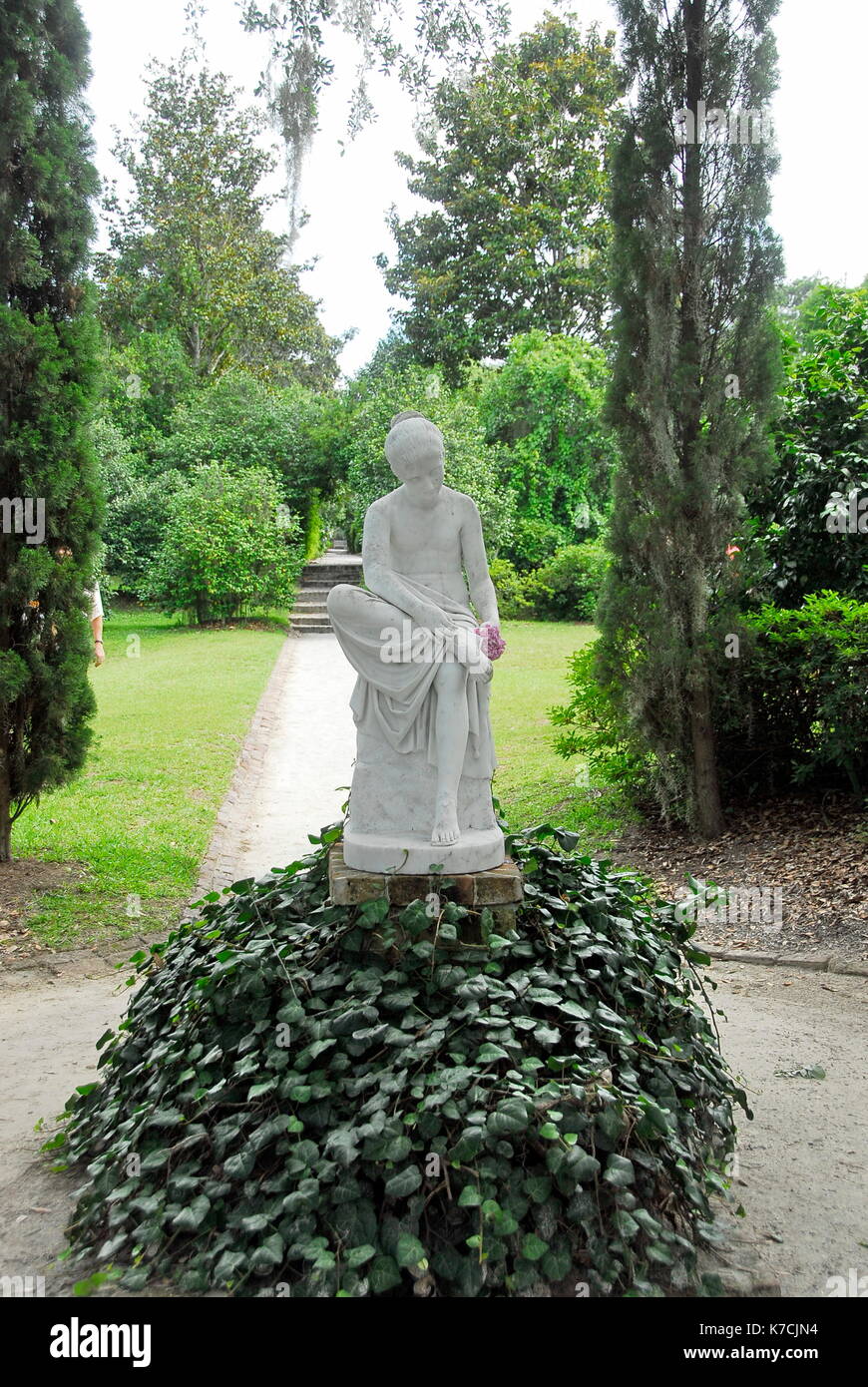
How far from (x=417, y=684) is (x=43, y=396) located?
13.1 ft

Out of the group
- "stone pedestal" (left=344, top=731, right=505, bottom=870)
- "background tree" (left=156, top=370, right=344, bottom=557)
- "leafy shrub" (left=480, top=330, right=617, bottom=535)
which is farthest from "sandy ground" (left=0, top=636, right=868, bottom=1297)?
"leafy shrub" (left=480, top=330, right=617, bottom=535)

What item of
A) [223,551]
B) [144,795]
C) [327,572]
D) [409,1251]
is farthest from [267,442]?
[409,1251]

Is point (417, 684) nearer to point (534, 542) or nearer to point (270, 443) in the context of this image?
point (534, 542)

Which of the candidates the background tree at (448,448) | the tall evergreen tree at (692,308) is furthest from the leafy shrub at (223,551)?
the tall evergreen tree at (692,308)

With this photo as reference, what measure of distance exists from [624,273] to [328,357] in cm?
3040

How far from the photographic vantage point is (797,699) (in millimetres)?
6895

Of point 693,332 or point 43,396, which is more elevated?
point 693,332

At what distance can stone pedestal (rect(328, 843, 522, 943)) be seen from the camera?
11.6ft

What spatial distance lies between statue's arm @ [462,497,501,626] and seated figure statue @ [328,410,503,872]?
11 millimetres

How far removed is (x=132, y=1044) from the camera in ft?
12.0

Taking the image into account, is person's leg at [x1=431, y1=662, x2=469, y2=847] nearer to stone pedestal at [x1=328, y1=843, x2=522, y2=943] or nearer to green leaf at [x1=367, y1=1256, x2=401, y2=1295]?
stone pedestal at [x1=328, y1=843, x2=522, y2=943]

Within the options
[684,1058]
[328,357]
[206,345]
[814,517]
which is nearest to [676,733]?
[814,517]

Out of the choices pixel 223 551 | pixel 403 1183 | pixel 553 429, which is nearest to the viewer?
pixel 403 1183

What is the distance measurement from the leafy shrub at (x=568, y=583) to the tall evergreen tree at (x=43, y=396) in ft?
46.1
